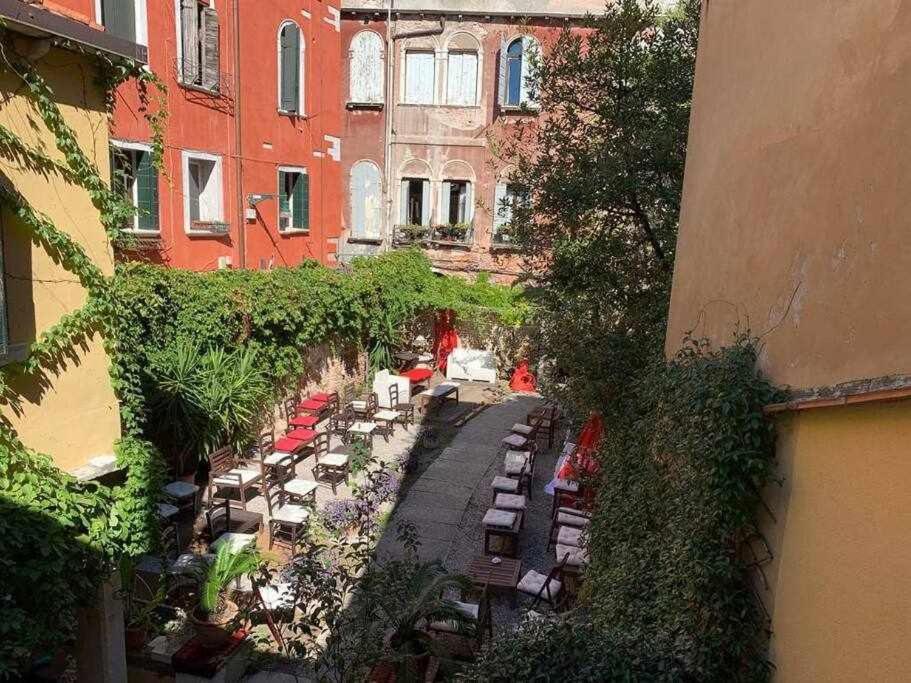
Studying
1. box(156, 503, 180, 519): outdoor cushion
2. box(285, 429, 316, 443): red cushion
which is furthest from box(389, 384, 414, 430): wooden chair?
box(156, 503, 180, 519): outdoor cushion

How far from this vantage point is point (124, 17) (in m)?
10.9

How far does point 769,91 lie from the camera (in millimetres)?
4797

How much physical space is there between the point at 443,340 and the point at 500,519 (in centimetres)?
1141

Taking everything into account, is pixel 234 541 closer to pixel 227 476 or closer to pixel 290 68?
pixel 227 476

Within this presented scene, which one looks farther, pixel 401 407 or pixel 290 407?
pixel 401 407

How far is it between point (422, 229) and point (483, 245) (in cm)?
198

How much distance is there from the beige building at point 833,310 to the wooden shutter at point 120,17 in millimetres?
9708

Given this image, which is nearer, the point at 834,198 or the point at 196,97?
the point at 834,198

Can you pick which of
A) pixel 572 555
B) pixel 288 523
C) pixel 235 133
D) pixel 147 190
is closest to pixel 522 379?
pixel 235 133

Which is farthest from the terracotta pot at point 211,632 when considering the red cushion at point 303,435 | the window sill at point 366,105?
the window sill at point 366,105

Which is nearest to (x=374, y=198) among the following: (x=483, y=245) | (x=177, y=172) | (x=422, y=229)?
(x=422, y=229)

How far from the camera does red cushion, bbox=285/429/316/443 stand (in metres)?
12.8

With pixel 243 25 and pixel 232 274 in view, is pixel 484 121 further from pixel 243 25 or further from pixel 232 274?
pixel 232 274

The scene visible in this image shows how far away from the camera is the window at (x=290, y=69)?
15344mm
